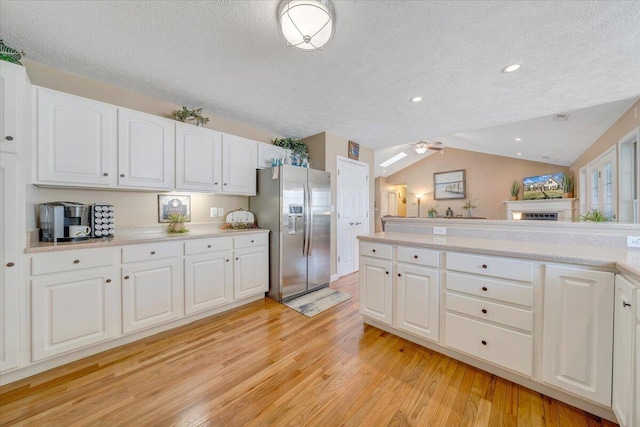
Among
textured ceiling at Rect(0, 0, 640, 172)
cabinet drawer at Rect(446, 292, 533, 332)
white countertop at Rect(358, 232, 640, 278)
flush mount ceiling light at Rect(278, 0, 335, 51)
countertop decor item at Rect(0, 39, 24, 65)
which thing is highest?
textured ceiling at Rect(0, 0, 640, 172)

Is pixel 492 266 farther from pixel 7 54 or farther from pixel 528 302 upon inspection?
pixel 7 54

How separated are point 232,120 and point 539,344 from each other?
375 cm

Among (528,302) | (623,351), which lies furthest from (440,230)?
(623,351)

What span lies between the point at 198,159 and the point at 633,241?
371 centimetres

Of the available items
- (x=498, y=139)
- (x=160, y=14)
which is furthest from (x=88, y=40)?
(x=498, y=139)

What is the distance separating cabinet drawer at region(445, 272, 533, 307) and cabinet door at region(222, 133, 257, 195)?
251 cm

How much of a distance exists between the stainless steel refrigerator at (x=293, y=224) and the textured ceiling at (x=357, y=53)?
887mm

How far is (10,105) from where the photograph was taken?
155 cm

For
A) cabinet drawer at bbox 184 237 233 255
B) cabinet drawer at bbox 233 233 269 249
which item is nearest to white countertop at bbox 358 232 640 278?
cabinet drawer at bbox 233 233 269 249

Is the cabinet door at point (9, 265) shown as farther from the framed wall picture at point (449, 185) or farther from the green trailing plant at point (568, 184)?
the framed wall picture at point (449, 185)

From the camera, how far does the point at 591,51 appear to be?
1.79 metres

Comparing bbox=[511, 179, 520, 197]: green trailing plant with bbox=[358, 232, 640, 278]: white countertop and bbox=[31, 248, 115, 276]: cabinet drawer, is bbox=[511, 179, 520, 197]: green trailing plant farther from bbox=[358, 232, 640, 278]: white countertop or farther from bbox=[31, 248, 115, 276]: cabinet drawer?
bbox=[31, 248, 115, 276]: cabinet drawer

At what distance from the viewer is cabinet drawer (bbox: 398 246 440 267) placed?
6.08 feet

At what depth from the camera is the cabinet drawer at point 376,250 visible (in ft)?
7.00
